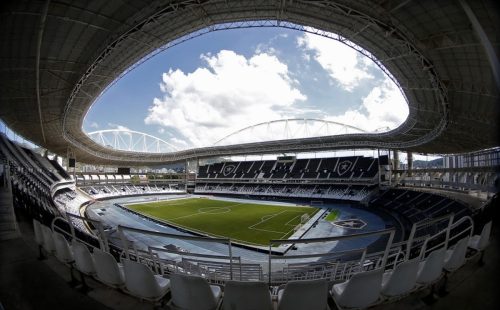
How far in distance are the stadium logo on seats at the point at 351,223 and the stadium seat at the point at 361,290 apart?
84.3ft

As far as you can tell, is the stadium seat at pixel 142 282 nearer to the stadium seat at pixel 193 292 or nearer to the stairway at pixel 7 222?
the stadium seat at pixel 193 292

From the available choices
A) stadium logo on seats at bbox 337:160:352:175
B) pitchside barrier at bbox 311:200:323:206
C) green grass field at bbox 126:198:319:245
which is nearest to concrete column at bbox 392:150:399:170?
stadium logo on seats at bbox 337:160:352:175

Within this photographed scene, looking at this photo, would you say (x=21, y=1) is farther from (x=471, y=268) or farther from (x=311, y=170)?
(x=311, y=170)

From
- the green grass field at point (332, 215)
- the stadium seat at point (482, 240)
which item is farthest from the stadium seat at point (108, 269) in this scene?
the green grass field at point (332, 215)

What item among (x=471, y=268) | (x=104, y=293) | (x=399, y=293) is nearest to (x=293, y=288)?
(x=399, y=293)

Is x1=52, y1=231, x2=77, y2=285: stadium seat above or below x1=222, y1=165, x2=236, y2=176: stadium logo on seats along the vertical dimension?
above

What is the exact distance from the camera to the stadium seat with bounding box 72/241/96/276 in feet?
12.0

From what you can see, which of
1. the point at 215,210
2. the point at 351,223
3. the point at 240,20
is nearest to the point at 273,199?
the point at 215,210

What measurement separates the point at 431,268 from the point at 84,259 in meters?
5.05

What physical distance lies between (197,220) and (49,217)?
24.0m

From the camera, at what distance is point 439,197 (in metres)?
26.5

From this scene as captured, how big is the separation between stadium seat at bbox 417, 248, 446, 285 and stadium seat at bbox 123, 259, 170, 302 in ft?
11.6

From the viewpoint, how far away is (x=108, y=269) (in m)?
3.42

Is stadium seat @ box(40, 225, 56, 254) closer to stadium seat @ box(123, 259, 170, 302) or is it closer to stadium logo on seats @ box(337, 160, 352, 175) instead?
stadium seat @ box(123, 259, 170, 302)
